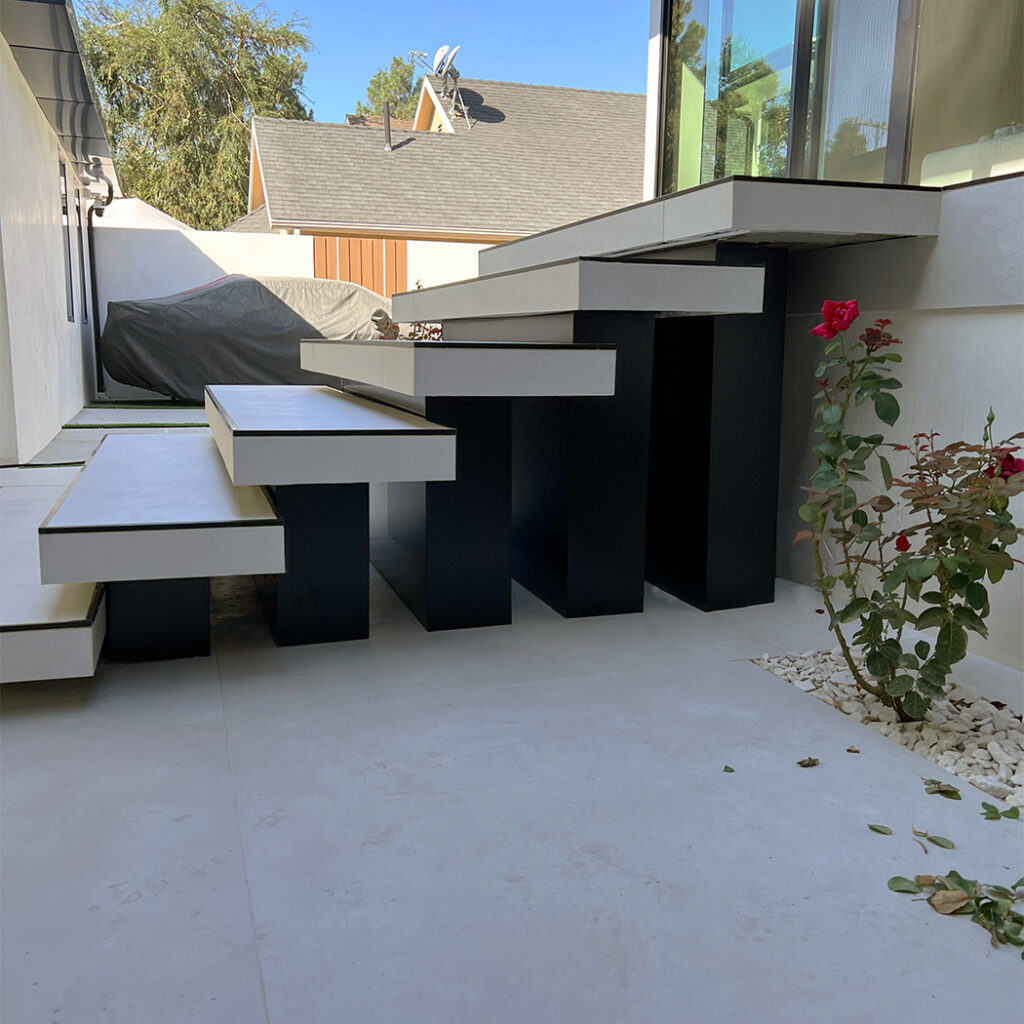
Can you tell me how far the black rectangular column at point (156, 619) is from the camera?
2383 mm

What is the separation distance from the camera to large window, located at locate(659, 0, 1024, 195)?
2758 mm

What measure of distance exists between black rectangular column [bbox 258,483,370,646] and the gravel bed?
1.12m

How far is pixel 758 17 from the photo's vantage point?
12.0 ft

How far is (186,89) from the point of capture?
73.8 feet

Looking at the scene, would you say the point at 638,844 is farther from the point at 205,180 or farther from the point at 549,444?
the point at 205,180

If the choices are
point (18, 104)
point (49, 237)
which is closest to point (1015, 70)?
point (18, 104)

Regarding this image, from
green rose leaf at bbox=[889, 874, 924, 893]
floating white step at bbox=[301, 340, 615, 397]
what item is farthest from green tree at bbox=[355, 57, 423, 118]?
green rose leaf at bbox=[889, 874, 924, 893]

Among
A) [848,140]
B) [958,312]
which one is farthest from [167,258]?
[958,312]

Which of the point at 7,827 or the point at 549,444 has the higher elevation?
the point at 549,444

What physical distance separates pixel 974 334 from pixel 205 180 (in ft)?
75.9

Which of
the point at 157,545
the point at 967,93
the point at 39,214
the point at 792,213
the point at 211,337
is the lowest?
the point at 157,545

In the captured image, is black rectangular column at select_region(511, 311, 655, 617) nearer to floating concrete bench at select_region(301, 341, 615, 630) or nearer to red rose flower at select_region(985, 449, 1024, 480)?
floating concrete bench at select_region(301, 341, 615, 630)

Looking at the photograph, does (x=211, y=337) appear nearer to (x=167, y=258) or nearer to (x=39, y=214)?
(x=167, y=258)

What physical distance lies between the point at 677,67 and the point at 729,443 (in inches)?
92.3
